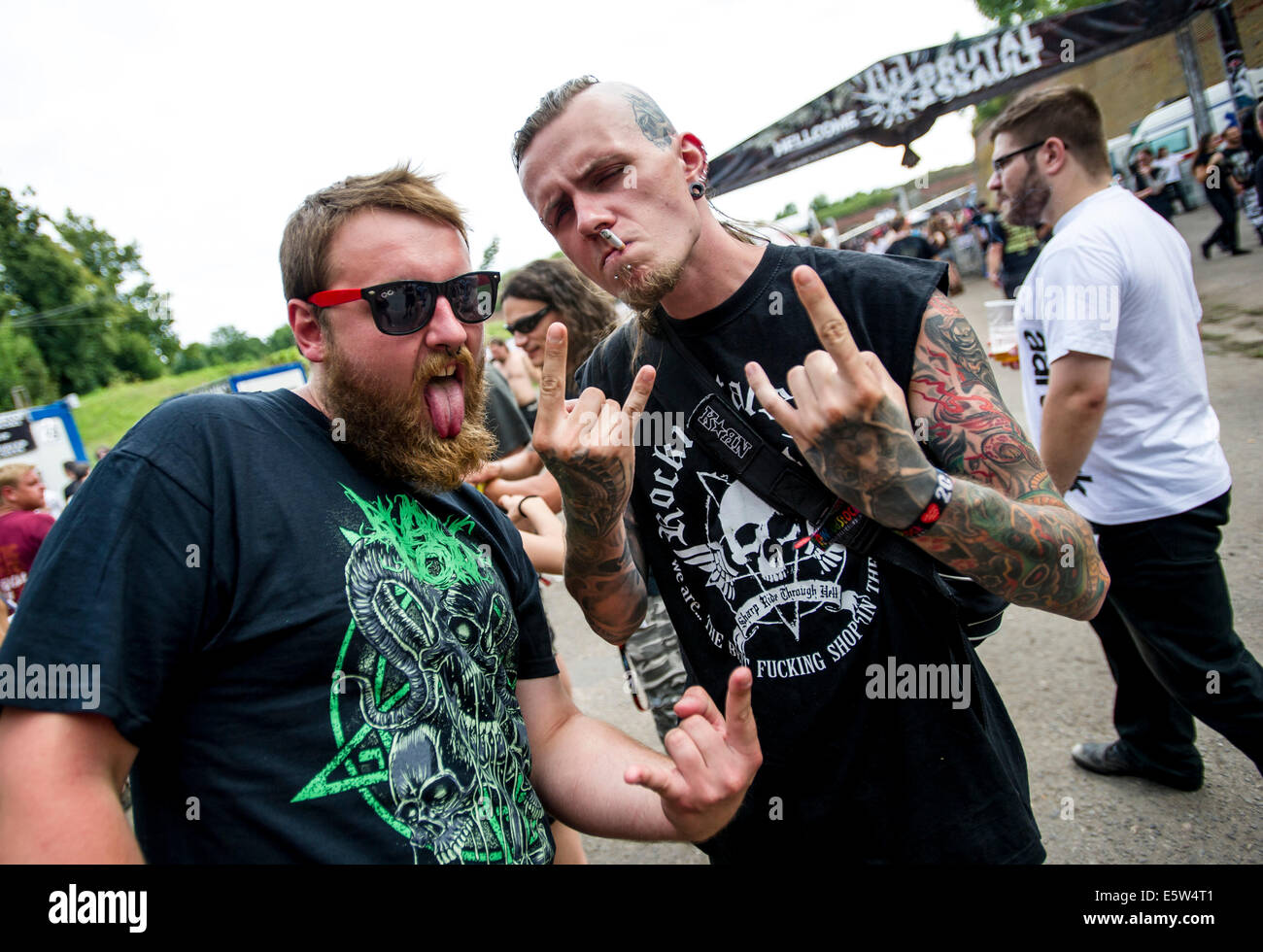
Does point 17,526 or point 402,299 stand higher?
point 17,526

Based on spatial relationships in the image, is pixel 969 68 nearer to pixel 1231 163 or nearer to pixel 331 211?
pixel 1231 163

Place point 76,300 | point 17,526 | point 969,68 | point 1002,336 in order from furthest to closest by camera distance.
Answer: point 76,300
point 969,68
point 17,526
point 1002,336

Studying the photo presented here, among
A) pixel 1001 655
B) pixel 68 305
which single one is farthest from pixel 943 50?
pixel 68 305

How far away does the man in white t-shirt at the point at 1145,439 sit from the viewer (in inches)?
96.7

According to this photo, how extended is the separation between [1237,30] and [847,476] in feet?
35.7

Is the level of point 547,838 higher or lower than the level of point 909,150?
lower

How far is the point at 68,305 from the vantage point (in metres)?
48.3

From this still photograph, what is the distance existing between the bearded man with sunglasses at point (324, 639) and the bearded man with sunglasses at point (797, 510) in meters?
0.33

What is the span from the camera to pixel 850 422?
1311mm

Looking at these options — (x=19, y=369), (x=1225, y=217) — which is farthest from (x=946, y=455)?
(x=19, y=369)

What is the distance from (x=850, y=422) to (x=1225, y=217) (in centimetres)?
1466

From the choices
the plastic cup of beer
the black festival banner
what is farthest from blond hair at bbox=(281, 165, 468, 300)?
the black festival banner

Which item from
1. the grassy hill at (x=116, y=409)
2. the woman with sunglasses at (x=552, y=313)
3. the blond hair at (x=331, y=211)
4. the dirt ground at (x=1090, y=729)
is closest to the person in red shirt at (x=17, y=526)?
the dirt ground at (x=1090, y=729)
